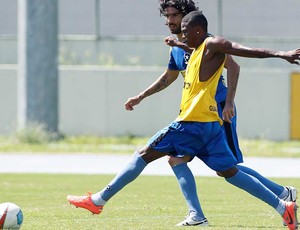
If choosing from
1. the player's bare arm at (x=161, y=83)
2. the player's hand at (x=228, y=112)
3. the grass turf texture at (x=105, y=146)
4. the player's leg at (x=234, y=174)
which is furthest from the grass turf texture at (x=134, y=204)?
the grass turf texture at (x=105, y=146)

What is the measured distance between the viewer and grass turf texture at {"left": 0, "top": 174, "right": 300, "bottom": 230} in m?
9.86

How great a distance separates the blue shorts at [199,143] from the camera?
9.22 metres

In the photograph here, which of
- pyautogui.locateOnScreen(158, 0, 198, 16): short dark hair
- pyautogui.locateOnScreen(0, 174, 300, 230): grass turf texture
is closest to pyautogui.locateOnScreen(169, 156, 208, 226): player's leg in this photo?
pyautogui.locateOnScreen(0, 174, 300, 230): grass turf texture

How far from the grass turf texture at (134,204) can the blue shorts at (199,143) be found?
666mm

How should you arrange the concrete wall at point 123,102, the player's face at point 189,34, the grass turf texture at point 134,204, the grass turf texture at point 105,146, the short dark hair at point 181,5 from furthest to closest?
the concrete wall at point 123,102 < the grass turf texture at point 105,146 < the grass turf texture at point 134,204 < the short dark hair at point 181,5 < the player's face at point 189,34

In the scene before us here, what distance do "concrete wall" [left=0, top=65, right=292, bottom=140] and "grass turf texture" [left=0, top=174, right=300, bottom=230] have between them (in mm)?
11441

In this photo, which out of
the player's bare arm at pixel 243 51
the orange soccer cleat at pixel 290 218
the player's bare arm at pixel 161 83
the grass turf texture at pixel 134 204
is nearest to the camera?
the player's bare arm at pixel 243 51

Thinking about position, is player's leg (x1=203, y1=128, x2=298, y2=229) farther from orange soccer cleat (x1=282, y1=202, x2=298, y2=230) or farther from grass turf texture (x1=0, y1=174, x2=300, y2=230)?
grass turf texture (x1=0, y1=174, x2=300, y2=230)

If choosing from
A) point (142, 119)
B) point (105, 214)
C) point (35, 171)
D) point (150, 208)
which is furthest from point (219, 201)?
point (142, 119)

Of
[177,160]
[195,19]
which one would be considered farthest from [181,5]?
[177,160]

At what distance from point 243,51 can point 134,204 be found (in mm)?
3919

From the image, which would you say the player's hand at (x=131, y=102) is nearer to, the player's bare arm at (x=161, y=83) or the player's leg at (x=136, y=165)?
Answer: the player's bare arm at (x=161, y=83)

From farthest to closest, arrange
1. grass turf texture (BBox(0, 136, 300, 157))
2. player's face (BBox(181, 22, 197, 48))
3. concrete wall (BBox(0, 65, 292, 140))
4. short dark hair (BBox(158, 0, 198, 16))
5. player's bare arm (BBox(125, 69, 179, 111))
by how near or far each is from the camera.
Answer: concrete wall (BBox(0, 65, 292, 140)) → grass turf texture (BBox(0, 136, 300, 157)) → player's bare arm (BBox(125, 69, 179, 111)) → short dark hair (BBox(158, 0, 198, 16)) → player's face (BBox(181, 22, 197, 48))

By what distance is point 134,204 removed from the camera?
12250 millimetres
